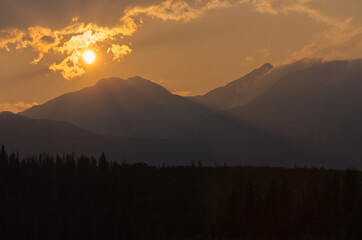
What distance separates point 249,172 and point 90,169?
38194mm

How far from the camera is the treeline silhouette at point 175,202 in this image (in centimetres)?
6862

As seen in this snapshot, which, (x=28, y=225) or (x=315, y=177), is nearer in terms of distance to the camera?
(x=315, y=177)

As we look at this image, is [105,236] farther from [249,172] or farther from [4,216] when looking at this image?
[249,172]

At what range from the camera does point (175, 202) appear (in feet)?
295

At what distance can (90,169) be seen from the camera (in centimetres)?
11325

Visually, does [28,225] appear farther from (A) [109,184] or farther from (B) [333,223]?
(B) [333,223]

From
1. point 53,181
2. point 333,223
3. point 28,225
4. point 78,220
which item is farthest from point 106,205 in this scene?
point 333,223

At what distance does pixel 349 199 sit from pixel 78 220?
48883 mm

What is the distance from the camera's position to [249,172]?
93062 millimetres

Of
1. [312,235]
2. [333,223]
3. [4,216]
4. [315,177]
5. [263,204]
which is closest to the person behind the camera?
[312,235]

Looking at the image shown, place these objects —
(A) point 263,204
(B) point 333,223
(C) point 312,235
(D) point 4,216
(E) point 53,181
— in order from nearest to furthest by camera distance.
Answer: (C) point 312,235, (B) point 333,223, (A) point 263,204, (D) point 4,216, (E) point 53,181

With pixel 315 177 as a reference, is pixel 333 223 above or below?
below

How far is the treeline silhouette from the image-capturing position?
68.6 meters

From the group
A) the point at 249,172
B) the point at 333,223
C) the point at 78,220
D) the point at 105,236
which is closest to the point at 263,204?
the point at 333,223
